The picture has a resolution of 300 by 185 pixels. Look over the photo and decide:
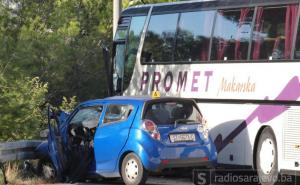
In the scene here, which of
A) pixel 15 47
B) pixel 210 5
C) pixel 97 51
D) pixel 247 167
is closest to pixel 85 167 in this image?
pixel 247 167

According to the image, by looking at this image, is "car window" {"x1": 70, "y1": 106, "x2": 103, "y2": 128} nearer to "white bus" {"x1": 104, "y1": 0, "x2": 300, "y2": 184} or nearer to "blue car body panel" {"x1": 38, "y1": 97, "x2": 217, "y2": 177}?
"blue car body panel" {"x1": 38, "y1": 97, "x2": 217, "y2": 177}

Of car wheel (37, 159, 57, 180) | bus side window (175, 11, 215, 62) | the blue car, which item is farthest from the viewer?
bus side window (175, 11, 215, 62)

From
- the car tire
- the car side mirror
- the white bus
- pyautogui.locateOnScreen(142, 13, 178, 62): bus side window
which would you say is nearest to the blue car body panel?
the car tire

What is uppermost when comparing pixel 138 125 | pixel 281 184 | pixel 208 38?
pixel 208 38

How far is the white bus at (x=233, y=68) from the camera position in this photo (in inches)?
562

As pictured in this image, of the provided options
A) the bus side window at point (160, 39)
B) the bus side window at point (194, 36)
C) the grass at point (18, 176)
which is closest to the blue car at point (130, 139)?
the grass at point (18, 176)

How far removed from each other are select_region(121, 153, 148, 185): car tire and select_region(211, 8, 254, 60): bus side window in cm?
322

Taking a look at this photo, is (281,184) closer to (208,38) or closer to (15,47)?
(208,38)

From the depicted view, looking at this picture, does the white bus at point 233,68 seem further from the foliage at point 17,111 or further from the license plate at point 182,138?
the foliage at point 17,111

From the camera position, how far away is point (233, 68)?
1571cm

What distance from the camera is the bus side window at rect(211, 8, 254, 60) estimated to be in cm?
1553

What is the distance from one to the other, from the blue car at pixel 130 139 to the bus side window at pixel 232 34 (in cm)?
185

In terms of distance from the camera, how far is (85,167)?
14.9m

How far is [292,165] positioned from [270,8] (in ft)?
9.80
